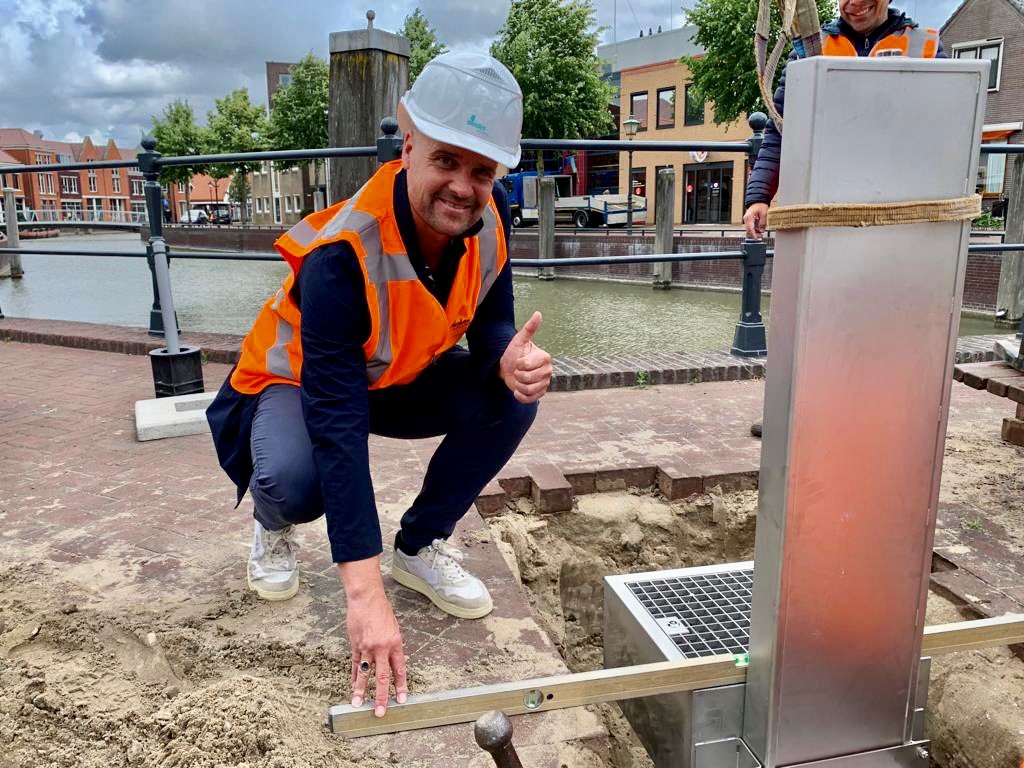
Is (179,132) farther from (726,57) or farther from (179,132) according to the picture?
(726,57)

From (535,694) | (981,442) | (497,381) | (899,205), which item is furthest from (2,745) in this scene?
(981,442)

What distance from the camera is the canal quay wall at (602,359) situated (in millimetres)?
4710

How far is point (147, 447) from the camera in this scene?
3588 millimetres

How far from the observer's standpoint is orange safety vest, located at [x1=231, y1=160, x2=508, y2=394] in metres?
1.75

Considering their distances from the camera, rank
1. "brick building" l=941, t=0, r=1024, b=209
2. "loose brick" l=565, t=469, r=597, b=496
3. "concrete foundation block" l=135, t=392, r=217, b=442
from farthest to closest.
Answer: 1. "brick building" l=941, t=0, r=1024, b=209
2. "concrete foundation block" l=135, t=392, r=217, b=442
3. "loose brick" l=565, t=469, r=597, b=496

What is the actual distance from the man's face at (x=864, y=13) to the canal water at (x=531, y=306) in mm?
5629

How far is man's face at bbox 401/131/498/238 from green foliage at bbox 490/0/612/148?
26430 mm

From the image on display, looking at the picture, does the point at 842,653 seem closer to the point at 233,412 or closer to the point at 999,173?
the point at 233,412

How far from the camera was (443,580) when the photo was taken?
221 cm

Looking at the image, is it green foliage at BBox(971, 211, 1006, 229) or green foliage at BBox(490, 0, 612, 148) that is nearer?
green foliage at BBox(971, 211, 1006, 229)

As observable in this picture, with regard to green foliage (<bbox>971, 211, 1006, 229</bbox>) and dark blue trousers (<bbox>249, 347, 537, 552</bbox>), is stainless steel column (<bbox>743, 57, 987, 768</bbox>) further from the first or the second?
green foliage (<bbox>971, 211, 1006, 229</bbox>)

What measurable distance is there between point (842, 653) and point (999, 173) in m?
28.5

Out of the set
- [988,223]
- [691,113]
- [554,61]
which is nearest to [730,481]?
[988,223]

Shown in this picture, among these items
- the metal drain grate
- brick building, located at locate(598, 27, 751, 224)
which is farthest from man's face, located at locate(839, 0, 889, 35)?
brick building, located at locate(598, 27, 751, 224)
